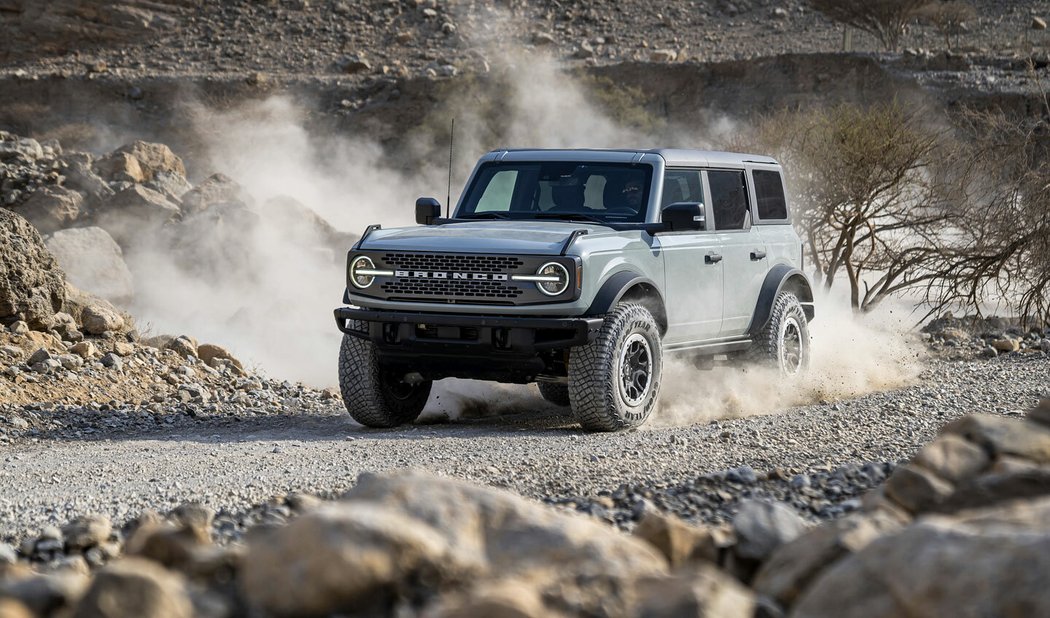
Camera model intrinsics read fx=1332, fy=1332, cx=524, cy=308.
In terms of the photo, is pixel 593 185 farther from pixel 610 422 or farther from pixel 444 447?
pixel 444 447

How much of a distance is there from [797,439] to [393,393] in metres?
3.16

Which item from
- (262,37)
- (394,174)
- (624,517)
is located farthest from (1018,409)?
(262,37)

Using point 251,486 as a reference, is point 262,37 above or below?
above

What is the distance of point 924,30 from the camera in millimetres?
55594

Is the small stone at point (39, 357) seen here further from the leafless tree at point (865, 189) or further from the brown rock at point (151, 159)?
the brown rock at point (151, 159)

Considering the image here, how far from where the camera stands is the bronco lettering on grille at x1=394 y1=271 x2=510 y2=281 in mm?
8930

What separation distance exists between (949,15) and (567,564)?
55.2 metres

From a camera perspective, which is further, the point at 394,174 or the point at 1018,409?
the point at 394,174

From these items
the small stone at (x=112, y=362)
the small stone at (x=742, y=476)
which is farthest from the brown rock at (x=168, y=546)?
the small stone at (x=112, y=362)

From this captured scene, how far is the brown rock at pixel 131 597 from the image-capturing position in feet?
10.4

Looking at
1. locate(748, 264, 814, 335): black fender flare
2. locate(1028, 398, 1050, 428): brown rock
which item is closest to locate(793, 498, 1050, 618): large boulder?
locate(1028, 398, 1050, 428): brown rock

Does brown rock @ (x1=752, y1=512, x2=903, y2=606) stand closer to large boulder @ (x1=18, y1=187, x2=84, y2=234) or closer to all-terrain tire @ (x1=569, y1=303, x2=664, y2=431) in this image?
all-terrain tire @ (x1=569, y1=303, x2=664, y2=431)

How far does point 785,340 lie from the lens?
11523 mm

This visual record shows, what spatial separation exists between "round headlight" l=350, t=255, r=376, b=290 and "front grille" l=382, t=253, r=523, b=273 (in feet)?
0.42
